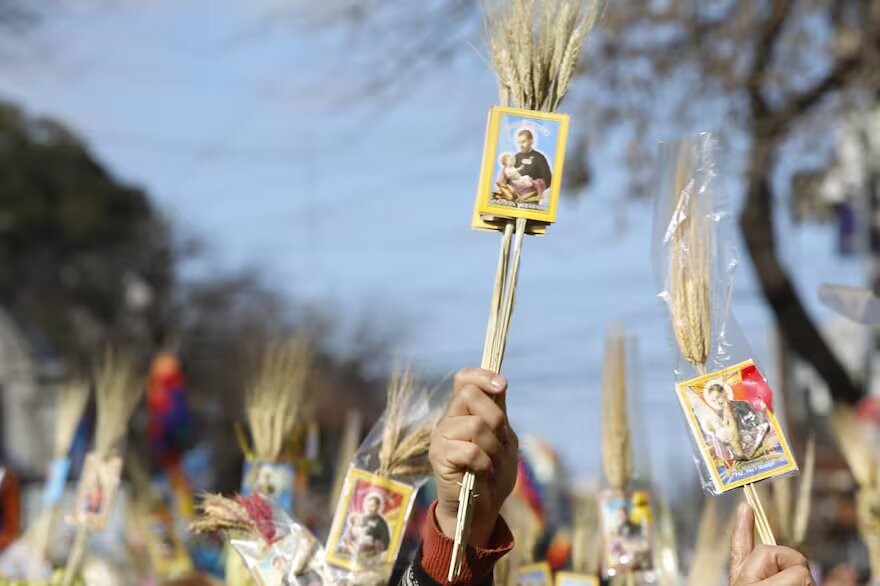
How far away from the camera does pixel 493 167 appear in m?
2.03

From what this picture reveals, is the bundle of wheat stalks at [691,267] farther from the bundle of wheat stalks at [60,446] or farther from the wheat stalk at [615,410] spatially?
the bundle of wheat stalks at [60,446]

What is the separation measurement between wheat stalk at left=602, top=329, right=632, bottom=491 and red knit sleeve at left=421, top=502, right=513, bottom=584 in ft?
4.02

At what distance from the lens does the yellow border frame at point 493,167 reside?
6.59 ft

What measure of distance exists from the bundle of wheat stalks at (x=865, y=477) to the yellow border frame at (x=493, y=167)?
2204mm

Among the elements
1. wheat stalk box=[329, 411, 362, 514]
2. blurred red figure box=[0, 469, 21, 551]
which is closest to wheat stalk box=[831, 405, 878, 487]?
wheat stalk box=[329, 411, 362, 514]

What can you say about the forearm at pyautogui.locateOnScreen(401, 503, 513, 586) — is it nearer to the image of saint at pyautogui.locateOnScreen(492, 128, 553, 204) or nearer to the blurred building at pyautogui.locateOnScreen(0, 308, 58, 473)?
the image of saint at pyautogui.locateOnScreen(492, 128, 553, 204)

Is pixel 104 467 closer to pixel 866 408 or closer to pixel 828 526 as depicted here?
pixel 866 408

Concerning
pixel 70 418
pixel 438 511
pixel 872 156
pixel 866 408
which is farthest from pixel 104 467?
pixel 872 156

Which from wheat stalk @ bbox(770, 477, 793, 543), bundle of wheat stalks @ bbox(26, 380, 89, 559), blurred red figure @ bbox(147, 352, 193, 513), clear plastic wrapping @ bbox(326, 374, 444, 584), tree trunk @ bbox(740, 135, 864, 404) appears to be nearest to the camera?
clear plastic wrapping @ bbox(326, 374, 444, 584)

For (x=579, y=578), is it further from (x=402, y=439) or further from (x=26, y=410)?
(x=26, y=410)

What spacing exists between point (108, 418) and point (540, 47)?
8.00ft

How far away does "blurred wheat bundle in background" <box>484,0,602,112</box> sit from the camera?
205 centimetres

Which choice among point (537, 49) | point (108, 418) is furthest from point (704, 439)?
point (108, 418)

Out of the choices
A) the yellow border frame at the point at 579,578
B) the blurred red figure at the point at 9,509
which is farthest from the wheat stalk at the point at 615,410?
the blurred red figure at the point at 9,509
